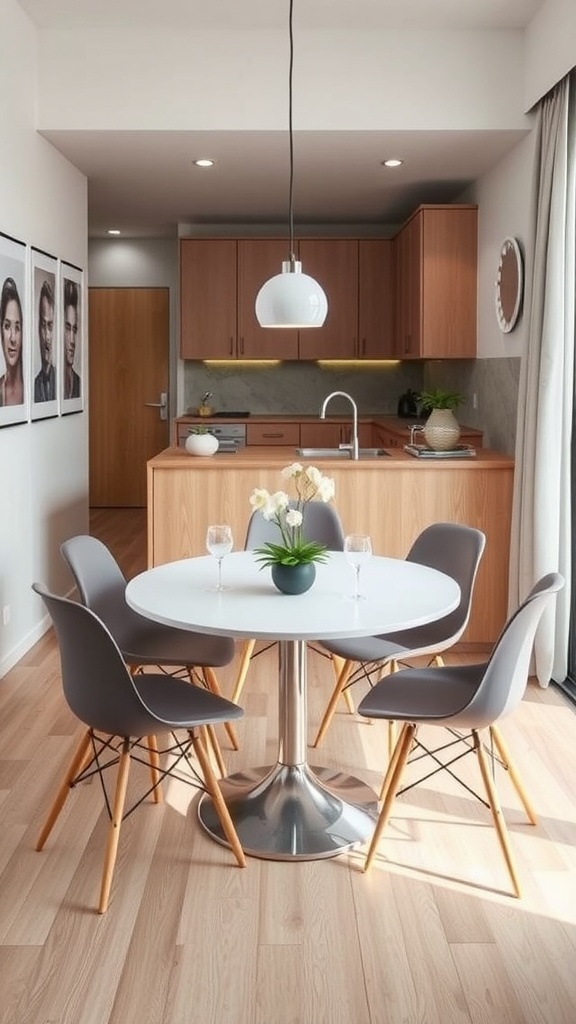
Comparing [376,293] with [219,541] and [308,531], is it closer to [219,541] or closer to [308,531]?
[308,531]

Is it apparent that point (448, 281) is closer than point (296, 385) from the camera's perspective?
Yes

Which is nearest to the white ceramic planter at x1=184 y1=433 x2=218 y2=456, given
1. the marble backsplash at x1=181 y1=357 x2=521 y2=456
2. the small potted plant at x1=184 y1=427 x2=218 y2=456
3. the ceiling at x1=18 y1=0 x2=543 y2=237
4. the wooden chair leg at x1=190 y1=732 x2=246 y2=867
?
the small potted plant at x1=184 y1=427 x2=218 y2=456

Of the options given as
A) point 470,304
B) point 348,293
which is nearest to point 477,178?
point 470,304

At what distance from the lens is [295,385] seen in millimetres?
8477

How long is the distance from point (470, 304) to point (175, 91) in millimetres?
2233

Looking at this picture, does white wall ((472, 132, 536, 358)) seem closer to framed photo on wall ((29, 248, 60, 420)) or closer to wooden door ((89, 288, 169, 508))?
framed photo on wall ((29, 248, 60, 420))

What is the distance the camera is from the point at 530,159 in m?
4.96

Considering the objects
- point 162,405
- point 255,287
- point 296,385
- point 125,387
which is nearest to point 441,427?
point 255,287

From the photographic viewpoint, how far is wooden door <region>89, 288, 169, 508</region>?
932 cm

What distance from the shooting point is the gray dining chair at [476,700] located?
8.52 feet

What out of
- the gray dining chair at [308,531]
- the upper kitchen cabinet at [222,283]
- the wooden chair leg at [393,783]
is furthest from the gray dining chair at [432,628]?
the upper kitchen cabinet at [222,283]

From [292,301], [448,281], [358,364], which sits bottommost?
[358,364]

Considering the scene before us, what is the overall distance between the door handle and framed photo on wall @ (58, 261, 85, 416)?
342cm

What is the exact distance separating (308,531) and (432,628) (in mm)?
766
